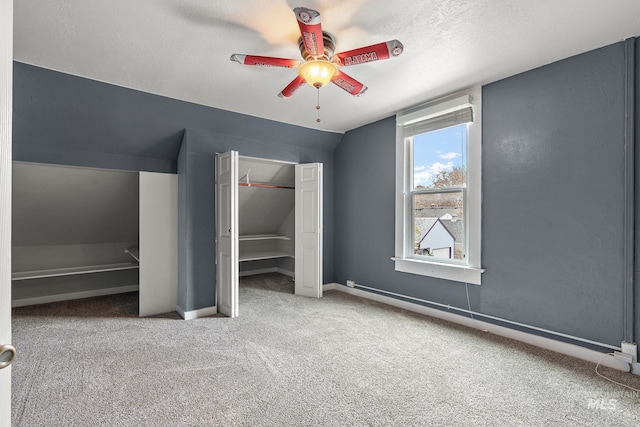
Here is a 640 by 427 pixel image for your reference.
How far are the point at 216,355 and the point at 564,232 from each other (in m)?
3.08

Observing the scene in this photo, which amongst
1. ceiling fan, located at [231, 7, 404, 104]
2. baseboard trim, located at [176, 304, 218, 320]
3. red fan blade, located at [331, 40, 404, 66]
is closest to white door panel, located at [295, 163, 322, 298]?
baseboard trim, located at [176, 304, 218, 320]

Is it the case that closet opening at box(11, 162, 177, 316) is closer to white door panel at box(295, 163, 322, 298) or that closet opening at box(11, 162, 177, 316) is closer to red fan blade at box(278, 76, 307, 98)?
white door panel at box(295, 163, 322, 298)

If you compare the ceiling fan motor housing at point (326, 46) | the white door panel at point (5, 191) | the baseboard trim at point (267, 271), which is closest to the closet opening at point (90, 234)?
the baseboard trim at point (267, 271)

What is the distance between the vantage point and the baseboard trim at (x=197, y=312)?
142 inches

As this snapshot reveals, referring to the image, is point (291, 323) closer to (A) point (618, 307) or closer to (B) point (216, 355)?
(B) point (216, 355)

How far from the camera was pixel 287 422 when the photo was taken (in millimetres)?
1823

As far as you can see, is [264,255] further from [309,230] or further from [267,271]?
[309,230]

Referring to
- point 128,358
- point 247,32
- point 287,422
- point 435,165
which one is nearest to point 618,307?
point 435,165

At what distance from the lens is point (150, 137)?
3555 mm

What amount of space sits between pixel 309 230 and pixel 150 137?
2.27 meters

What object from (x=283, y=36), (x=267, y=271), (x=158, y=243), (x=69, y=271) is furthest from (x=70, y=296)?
(x=283, y=36)

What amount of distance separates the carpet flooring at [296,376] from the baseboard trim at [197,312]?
0.22 metres

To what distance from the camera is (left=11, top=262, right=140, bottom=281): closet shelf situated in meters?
3.84

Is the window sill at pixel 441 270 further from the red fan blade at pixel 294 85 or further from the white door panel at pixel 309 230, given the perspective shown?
the red fan blade at pixel 294 85
